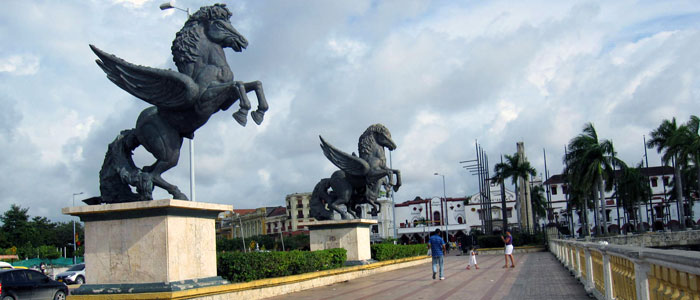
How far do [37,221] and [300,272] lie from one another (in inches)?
2720

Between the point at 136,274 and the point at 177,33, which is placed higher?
the point at 177,33

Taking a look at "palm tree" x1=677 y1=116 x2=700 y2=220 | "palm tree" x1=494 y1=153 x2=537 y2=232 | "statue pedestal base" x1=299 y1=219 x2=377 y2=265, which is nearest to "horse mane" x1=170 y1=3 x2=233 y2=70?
"statue pedestal base" x1=299 y1=219 x2=377 y2=265

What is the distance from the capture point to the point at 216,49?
8656 millimetres

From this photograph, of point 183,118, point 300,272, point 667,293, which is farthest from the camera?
point 300,272

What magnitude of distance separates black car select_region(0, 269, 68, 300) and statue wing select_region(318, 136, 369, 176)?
25.5ft

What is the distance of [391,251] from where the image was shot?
1916 cm

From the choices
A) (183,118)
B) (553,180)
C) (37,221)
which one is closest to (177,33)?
(183,118)

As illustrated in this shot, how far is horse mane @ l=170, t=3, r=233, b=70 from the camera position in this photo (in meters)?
8.45

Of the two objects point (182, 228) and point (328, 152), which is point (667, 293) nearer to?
point (182, 228)

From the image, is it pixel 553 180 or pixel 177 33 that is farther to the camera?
pixel 553 180

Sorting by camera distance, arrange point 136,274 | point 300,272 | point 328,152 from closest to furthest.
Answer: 1. point 136,274
2. point 300,272
3. point 328,152

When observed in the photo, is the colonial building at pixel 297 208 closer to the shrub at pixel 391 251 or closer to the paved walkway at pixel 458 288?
the shrub at pixel 391 251

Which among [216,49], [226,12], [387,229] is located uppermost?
[226,12]

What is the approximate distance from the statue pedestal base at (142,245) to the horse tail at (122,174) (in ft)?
1.65
